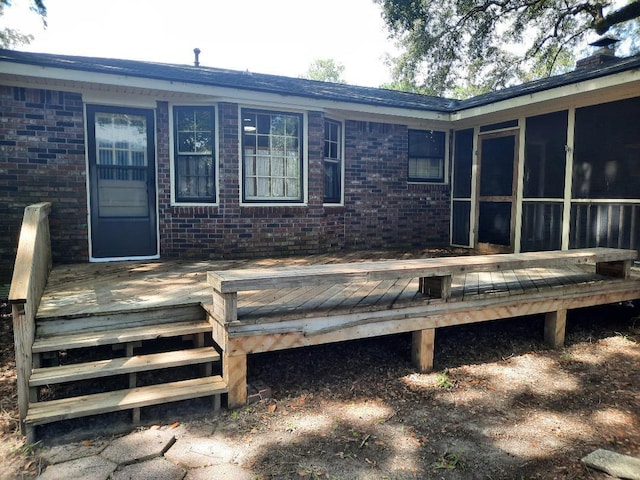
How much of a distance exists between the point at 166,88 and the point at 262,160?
5.60ft

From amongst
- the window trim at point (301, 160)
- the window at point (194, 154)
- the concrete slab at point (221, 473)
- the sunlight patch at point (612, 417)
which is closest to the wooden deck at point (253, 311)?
the concrete slab at point (221, 473)

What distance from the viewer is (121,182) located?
20.4 ft

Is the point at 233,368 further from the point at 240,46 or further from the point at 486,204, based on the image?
the point at 240,46

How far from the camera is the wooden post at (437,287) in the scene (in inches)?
157

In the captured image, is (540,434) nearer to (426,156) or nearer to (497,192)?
(497,192)

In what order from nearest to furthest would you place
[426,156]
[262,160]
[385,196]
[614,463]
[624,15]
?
[614,463], [262,160], [385,196], [426,156], [624,15]

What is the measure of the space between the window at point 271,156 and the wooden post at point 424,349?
3.69 meters

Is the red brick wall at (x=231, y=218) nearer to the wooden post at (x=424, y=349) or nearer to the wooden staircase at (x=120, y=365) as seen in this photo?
the wooden staircase at (x=120, y=365)

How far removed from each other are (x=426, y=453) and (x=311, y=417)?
2.76 feet

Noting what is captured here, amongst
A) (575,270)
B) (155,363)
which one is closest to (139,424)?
(155,363)

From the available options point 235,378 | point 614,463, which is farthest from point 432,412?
point 235,378

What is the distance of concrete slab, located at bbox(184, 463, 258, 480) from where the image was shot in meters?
2.41

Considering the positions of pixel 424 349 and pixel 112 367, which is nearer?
pixel 112 367

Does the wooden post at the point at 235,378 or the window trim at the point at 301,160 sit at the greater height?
the window trim at the point at 301,160
